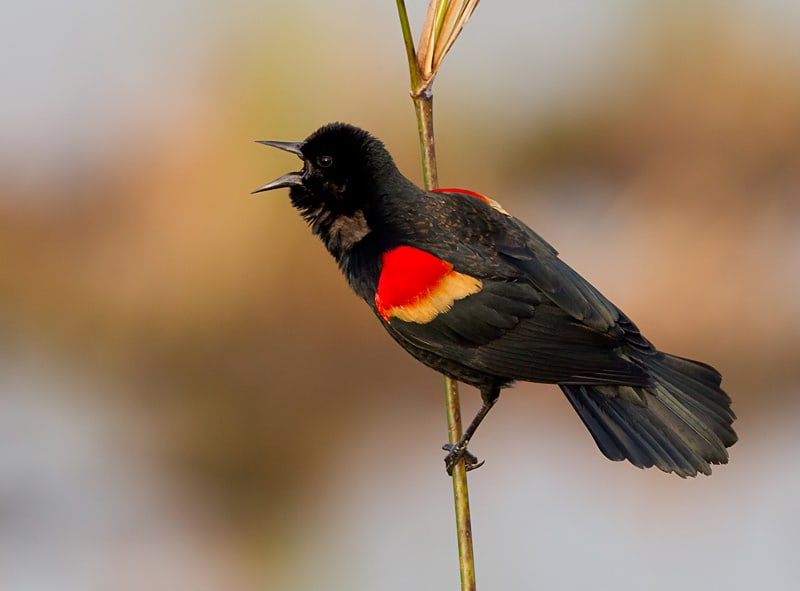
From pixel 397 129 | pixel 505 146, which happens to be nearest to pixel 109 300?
pixel 397 129

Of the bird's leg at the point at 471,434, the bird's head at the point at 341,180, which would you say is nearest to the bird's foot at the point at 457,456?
the bird's leg at the point at 471,434

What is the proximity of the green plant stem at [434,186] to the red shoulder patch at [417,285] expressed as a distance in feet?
0.67

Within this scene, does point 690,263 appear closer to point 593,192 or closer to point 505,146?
point 593,192

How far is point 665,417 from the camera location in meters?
2.44

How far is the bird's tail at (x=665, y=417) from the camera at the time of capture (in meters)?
2.37

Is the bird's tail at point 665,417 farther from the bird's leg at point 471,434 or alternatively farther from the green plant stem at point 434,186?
the green plant stem at point 434,186

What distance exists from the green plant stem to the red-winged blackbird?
0.16m

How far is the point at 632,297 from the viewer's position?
18.0 ft

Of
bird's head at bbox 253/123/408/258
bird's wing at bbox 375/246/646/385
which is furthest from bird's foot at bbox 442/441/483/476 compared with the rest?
bird's head at bbox 253/123/408/258

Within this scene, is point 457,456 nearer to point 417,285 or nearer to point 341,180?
point 417,285

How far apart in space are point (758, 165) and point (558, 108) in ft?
3.60

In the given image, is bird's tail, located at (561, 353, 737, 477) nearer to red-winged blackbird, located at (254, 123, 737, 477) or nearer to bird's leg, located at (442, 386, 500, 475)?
red-winged blackbird, located at (254, 123, 737, 477)

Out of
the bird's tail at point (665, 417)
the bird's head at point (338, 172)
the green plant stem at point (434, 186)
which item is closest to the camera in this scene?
the green plant stem at point (434, 186)

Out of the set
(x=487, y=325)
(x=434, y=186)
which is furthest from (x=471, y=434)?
(x=434, y=186)
